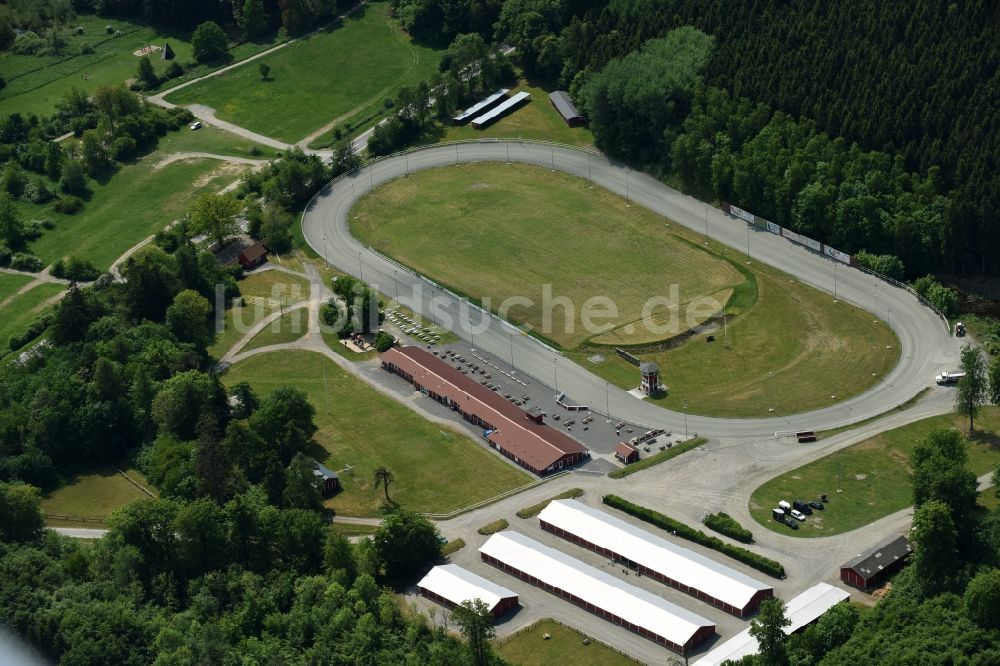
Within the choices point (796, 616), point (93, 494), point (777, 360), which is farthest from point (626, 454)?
point (93, 494)

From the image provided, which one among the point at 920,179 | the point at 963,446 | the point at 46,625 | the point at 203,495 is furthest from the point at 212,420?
the point at 920,179

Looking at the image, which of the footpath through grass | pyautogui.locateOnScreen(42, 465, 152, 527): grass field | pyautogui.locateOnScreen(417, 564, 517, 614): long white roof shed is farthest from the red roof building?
pyautogui.locateOnScreen(42, 465, 152, 527): grass field

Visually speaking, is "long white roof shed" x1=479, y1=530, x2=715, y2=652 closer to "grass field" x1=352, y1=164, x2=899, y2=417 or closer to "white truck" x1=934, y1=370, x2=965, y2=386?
"grass field" x1=352, y1=164, x2=899, y2=417

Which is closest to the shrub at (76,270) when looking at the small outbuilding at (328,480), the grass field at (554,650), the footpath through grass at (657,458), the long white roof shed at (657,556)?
the small outbuilding at (328,480)

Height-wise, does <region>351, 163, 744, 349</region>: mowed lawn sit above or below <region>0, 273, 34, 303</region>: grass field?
above

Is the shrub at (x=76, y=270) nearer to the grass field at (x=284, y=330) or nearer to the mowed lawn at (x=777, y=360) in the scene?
the grass field at (x=284, y=330)

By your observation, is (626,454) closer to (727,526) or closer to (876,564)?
(727,526)
